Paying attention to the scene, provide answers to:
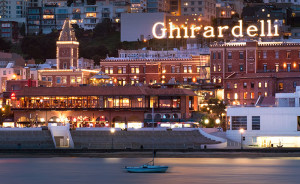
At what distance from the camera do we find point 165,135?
12119 centimetres

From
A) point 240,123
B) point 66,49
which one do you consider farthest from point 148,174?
point 66,49

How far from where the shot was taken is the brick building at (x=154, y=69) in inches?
7008

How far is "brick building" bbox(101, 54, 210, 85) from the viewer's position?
584 feet

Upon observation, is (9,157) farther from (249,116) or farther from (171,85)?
(171,85)

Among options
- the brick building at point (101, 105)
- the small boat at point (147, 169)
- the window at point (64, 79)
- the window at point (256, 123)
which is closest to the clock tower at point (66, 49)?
the window at point (64, 79)

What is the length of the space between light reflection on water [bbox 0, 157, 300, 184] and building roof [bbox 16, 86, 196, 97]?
34572 millimetres

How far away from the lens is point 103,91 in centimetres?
14400

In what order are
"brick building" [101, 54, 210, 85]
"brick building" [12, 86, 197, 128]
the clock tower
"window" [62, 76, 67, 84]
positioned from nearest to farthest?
"brick building" [12, 86, 197, 128] < "brick building" [101, 54, 210, 85] < "window" [62, 76, 67, 84] < the clock tower

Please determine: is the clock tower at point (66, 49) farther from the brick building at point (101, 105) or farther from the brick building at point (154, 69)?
the brick building at point (101, 105)

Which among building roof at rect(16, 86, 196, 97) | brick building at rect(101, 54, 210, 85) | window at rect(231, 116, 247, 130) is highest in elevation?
brick building at rect(101, 54, 210, 85)

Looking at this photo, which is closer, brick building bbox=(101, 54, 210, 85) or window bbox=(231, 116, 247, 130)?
window bbox=(231, 116, 247, 130)

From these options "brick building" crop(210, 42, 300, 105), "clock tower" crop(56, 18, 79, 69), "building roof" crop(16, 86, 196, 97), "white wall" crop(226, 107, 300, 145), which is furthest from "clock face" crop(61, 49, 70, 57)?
"white wall" crop(226, 107, 300, 145)

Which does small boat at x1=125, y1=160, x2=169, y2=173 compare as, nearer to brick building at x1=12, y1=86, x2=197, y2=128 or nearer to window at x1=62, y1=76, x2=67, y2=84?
brick building at x1=12, y1=86, x2=197, y2=128

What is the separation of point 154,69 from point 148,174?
8932 cm
